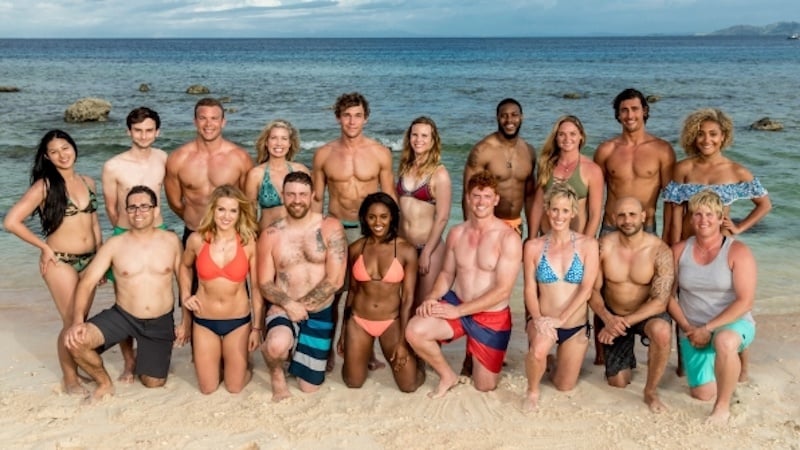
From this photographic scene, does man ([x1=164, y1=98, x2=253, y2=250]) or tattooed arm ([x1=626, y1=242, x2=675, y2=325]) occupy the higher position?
man ([x1=164, y1=98, x2=253, y2=250])

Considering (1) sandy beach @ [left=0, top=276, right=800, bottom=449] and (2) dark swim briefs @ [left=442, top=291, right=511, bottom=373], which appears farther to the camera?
(2) dark swim briefs @ [left=442, top=291, right=511, bottom=373]

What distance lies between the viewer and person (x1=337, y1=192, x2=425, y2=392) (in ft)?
19.7

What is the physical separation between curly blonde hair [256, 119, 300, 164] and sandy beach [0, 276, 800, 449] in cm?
182

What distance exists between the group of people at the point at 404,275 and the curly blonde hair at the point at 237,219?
0.04ft

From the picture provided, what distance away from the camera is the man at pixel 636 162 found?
22.0 feet

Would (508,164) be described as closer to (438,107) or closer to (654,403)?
(654,403)

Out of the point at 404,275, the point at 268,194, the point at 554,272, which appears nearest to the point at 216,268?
the point at 268,194

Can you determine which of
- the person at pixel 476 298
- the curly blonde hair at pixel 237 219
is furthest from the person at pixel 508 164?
the curly blonde hair at pixel 237 219

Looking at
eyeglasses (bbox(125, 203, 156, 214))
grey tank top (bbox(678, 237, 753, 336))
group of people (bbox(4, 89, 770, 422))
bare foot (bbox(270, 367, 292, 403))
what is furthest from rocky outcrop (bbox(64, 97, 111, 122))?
grey tank top (bbox(678, 237, 753, 336))

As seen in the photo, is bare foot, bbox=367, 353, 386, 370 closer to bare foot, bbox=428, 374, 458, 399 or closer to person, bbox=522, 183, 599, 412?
bare foot, bbox=428, 374, 458, 399

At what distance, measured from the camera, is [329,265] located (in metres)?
6.07

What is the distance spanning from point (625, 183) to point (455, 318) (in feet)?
6.78

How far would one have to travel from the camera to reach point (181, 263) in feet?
19.9

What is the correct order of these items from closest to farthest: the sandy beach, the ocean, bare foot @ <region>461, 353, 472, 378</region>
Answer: the sandy beach → bare foot @ <region>461, 353, 472, 378</region> → the ocean
